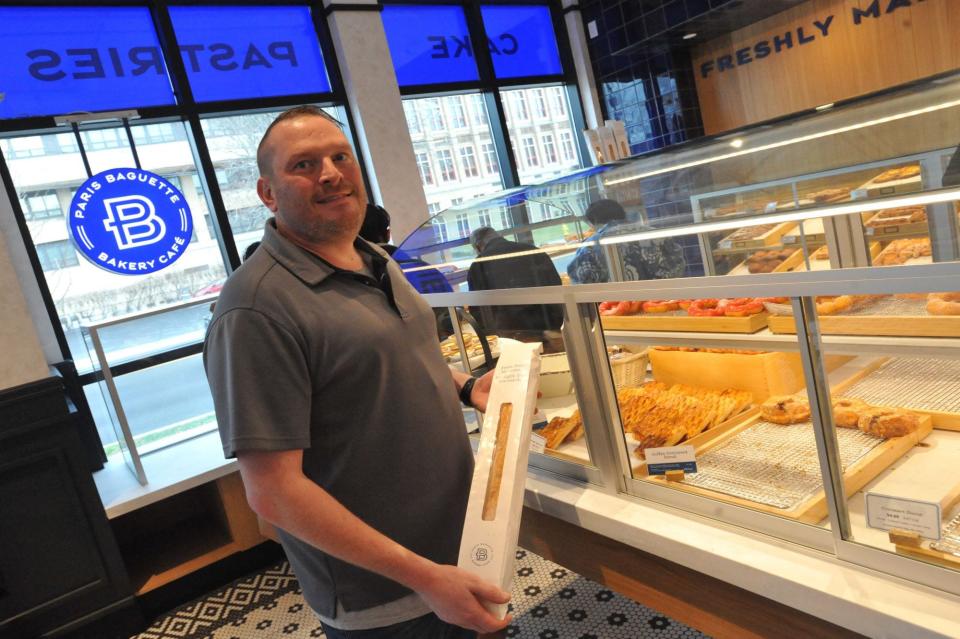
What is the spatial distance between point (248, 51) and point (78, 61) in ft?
3.83

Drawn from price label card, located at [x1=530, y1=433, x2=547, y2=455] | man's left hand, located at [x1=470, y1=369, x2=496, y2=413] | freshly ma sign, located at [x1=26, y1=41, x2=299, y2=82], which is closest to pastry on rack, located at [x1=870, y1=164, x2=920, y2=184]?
man's left hand, located at [x1=470, y1=369, x2=496, y2=413]

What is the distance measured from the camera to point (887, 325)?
4.60 feet

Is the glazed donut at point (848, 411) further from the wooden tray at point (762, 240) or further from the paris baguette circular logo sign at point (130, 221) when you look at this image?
the paris baguette circular logo sign at point (130, 221)

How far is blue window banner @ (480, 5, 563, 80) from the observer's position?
253 inches

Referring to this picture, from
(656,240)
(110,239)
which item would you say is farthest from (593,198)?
(110,239)

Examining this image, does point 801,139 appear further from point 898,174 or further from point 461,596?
point 461,596

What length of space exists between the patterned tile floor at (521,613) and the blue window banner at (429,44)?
14.0 ft

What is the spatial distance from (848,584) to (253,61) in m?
5.25

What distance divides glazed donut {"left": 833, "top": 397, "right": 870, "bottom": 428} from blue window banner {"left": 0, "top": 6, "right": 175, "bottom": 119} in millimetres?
4785

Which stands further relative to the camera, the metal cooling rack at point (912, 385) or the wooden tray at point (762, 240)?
the metal cooling rack at point (912, 385)

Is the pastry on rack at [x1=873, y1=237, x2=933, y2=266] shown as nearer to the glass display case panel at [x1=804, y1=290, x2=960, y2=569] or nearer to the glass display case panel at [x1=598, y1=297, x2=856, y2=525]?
the glass display case panel at [x1=804, y1=290, x2=960, y2=569]

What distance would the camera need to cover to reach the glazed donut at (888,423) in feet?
4.94

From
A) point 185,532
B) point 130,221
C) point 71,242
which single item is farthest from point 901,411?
point 71,242

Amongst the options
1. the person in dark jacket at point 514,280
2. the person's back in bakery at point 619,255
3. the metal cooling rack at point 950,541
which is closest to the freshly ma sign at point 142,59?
the person in dark jacket at point 514,280
